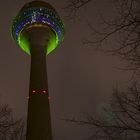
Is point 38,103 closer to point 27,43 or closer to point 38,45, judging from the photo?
point 38,45

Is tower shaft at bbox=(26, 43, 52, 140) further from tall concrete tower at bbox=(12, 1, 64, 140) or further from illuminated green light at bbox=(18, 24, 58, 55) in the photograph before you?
illuminated green light at bbox=(18, 24, 58, 55)

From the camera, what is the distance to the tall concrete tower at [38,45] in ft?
133

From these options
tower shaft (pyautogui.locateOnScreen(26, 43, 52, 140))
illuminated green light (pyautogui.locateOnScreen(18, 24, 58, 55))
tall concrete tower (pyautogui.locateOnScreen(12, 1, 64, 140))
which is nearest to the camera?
tower shaft (pyautogui.locateOnScreen(26, 43, 52, 140))

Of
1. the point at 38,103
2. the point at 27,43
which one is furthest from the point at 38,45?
the point at 38,103

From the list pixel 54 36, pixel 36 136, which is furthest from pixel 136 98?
pixel 54 36

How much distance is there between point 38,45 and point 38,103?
1109 centimetres

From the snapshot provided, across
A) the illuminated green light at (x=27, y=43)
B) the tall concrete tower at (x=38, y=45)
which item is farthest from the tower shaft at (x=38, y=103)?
the illuminated green light at (x=27, y=43)

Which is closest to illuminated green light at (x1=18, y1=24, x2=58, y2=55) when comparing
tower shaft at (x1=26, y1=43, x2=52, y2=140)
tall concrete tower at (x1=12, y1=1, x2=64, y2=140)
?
tall concrete tower at (x1=12, y1=1, x2=64, y2=140)

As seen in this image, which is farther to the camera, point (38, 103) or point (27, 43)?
point (27, 43)

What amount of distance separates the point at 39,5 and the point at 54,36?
6663 millimetres

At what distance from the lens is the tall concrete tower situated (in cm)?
4056

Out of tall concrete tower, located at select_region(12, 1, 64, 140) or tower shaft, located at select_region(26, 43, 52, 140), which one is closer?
tower shaft, located at select_region(26, 43, 52, 140)

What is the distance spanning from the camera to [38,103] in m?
41.9

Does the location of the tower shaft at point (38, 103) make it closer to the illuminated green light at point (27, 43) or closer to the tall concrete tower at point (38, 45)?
the tall concrete tower at point (38, 45)
